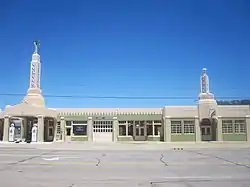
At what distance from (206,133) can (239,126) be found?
475 cm

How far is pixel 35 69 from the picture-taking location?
48500 mm

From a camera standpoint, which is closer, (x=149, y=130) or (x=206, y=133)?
(x=206, y=133)

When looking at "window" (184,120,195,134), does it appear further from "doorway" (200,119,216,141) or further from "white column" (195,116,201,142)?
"doorway" (200,119,216,141)

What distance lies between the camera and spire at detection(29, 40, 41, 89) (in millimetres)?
48125

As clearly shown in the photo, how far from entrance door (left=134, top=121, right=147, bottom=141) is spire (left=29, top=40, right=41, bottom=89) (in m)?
16.3

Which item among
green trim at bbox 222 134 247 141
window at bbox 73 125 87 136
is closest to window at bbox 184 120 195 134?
green trim at bbox 222 134 247 141

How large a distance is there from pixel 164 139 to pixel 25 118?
66.8 ft

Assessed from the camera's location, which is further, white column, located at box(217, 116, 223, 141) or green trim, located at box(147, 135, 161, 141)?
green trim, located at box(147, 135, 161, 141)

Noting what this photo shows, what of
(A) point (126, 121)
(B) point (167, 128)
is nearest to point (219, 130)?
(B) point (167, 128)

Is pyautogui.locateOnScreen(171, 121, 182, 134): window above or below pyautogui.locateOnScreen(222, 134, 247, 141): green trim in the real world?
above

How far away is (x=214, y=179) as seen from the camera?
10.9 metres

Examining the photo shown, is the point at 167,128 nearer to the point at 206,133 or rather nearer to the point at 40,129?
the point at 206,133

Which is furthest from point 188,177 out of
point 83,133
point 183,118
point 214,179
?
point 83,133

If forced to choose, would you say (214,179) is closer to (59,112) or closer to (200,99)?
(200,99)
